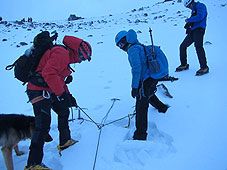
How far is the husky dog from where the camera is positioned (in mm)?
2137

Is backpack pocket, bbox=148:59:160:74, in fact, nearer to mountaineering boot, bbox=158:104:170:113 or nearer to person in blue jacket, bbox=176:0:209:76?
mountaineering boot, bbox=158:104:170:113


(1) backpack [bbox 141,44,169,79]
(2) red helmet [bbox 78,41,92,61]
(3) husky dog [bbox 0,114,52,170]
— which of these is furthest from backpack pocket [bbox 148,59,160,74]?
(3) husky dog [bbox 0,114,52,170]

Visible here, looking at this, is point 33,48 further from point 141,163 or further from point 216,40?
point 216,40

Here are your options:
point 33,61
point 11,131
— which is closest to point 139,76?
point 33,61

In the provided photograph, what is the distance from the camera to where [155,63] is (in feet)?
8.21

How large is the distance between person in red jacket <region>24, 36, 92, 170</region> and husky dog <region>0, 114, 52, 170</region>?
0.25 meters

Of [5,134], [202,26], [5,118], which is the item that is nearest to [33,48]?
[5,118]

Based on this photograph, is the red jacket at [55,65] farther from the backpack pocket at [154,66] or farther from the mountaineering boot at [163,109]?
the mountaineering boot at [163,109]

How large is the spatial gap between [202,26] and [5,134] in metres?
4.79

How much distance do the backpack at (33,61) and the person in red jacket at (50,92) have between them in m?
0.06

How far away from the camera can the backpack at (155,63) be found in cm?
252

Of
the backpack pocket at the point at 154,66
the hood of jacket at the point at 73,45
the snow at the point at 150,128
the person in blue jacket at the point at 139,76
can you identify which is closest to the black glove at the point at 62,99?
the hood of jacket at the point at 73,45

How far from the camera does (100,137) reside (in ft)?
9.35

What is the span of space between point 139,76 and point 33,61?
1.45 m
